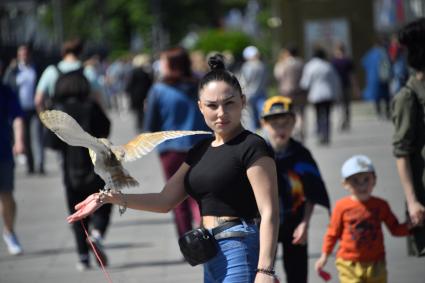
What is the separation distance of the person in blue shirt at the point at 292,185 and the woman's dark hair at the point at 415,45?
96 cm

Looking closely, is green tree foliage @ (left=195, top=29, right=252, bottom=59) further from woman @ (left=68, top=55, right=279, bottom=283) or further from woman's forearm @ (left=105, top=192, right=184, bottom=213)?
woman @ (left=68, top=55, right=279, bottom=283)

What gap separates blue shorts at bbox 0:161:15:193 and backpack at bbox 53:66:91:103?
81cm

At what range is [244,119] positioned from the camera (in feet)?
17.1

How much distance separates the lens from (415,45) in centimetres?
575

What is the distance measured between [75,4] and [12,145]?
5895cm

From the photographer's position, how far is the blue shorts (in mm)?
9539

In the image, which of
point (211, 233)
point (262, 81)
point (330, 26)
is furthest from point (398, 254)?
point (330, 26)

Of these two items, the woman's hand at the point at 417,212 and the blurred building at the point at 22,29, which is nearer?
the woman's hand at the point at 417,212

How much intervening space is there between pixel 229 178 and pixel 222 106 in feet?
1.04

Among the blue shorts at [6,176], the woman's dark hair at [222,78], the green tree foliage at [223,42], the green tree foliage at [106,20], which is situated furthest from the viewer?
the green tree foliage at [106,20]

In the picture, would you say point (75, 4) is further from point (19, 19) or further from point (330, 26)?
point (330, 26)

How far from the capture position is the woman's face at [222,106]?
4.55 m

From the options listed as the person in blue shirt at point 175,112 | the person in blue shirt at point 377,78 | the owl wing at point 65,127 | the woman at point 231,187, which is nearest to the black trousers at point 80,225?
the person in blue shirt at point 175,112

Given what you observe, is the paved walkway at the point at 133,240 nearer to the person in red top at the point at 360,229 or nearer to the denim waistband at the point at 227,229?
the person in red top at the point at 360,229
